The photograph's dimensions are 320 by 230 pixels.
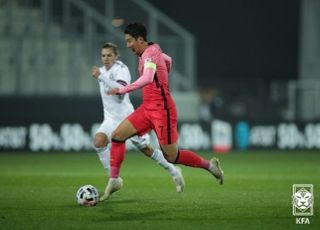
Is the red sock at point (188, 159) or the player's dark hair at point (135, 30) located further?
the red sock at point (188, 159)

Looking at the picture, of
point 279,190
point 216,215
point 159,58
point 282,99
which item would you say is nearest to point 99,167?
point 279,190

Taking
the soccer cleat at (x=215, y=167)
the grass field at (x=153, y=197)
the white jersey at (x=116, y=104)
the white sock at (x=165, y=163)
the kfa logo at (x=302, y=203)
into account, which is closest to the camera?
the grass field at (x=153, y=197)

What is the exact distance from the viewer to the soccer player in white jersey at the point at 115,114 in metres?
11.3

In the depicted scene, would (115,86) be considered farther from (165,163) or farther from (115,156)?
(165,163)

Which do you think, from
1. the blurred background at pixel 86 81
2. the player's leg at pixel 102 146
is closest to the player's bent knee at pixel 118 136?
the player's leg at pixel 102 146

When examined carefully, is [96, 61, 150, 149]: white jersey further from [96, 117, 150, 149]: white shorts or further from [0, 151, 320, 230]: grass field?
[0, 151, 320, 230]: grass field

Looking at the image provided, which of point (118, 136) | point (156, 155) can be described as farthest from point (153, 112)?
point (156, 155)

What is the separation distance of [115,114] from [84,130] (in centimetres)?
922

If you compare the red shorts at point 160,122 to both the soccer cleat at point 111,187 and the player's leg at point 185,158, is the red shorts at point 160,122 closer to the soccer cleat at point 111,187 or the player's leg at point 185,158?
the player's leg at point 185,158

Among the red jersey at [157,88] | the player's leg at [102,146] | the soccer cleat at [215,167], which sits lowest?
the soccer cleat at [215,167]

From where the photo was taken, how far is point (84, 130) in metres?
21.1

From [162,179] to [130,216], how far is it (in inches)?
199

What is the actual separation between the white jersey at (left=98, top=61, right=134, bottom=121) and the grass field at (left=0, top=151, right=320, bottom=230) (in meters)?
1.10

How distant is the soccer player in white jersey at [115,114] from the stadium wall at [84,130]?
341 inches
